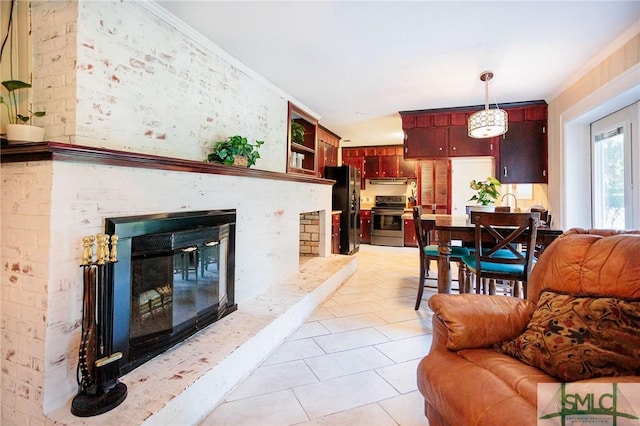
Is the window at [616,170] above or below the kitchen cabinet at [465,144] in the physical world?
below

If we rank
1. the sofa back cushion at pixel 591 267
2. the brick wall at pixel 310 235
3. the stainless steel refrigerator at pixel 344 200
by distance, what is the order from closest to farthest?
the sofa back cushion at pixel 591 267 < the brick wall at pixel 310 235 < the stainless steel refrigerator at pixel 344 200

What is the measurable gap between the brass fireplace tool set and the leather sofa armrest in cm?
150

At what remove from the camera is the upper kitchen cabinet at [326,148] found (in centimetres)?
581

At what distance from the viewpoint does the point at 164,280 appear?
1.81 meters

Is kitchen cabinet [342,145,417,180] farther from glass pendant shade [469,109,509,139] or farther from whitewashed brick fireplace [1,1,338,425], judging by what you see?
whitewashed brick fireplace [1,1,338,425]

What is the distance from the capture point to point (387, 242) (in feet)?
23.7

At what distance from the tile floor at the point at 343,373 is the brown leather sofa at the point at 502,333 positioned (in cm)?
41

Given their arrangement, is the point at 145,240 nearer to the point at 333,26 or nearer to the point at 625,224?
the point at 333,26

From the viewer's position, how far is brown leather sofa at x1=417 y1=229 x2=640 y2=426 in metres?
1.01

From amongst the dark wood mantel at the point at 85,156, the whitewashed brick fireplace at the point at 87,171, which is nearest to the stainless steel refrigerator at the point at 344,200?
the whitewashed brick fireplace at the point at 87,171

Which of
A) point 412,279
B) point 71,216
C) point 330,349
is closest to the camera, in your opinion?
point 71,216

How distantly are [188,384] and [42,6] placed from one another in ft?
7.13

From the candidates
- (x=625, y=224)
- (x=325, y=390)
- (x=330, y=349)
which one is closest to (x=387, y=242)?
(x=625, y=224)

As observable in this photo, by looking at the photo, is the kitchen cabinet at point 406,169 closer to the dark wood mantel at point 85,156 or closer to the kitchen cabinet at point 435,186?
the kitchen cabinet at point 435,186
